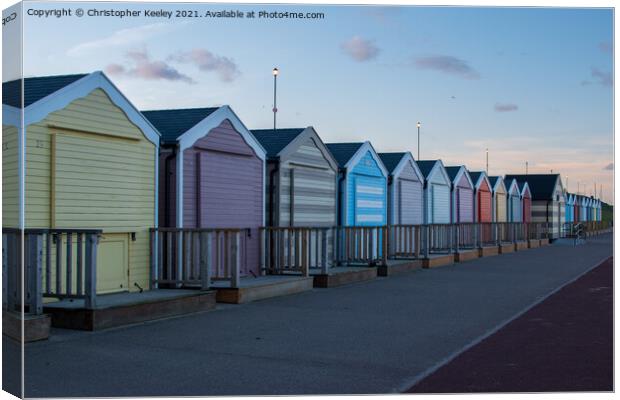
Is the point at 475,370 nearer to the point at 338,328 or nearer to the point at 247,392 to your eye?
the point at 247,392

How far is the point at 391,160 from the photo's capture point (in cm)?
2792

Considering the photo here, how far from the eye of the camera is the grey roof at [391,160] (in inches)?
1079

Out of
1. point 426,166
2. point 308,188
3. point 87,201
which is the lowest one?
point 87,201

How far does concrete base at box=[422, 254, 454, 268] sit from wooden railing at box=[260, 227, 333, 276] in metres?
6.41

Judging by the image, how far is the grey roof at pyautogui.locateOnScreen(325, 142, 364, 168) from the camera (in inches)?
916

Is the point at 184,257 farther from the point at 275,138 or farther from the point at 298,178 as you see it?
the point at 275,138

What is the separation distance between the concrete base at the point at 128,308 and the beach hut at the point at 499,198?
29244 millimetres

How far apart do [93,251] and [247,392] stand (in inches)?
157

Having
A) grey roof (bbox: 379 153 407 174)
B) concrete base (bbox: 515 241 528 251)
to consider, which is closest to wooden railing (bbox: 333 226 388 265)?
grey roof (bbox: 379 153 407 174)

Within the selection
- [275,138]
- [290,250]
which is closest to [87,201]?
[290,250]

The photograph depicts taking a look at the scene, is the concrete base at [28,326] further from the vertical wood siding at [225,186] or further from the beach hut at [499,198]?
the beach hut at [499,198]

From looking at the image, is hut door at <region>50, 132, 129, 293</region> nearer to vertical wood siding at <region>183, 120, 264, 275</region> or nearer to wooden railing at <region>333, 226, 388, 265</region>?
vertical wood siding at <region>183, 120, 264, 275</region>

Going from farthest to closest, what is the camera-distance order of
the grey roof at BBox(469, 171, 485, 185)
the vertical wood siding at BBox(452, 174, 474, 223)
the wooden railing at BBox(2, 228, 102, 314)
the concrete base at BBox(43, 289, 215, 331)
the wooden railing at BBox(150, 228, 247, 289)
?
the grey roof at BBox(469, 171, 485, 185) < the vertical wood siding at BBox(452, 174, 474, 223) < the wooden railing at BBox(150, 228, 247, 289) < the concrete base at BBox(43, 289, 215, 331) < the wooden railing at BBox(2, 228, 102, 314)

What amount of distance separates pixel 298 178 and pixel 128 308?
30.4 ft
